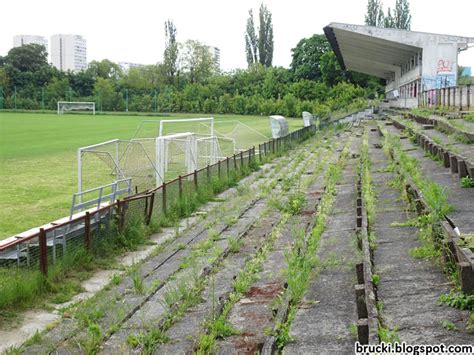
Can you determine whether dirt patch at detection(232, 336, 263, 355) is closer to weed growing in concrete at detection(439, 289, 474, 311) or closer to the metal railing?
weed growing in concrete at detection(439, 289, 474, 311)

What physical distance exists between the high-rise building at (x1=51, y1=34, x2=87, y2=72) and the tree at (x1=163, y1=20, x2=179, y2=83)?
101 m

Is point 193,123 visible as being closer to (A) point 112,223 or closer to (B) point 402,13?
(A) point 112,223

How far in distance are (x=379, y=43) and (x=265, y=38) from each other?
48.2 m

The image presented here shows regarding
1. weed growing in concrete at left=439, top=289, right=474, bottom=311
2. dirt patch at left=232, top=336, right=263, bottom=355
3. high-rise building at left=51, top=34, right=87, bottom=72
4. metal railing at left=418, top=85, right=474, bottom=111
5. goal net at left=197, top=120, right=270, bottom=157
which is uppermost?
high-rise building at left=51, top=34, right=87, bottom=72

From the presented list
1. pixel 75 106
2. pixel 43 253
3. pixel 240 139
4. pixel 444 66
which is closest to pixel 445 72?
pixel 444 66

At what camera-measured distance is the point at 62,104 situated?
7331cm

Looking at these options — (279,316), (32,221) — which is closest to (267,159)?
(32,221)

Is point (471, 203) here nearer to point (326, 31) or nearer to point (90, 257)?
point (90, 257)

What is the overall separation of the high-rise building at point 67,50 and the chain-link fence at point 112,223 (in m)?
177

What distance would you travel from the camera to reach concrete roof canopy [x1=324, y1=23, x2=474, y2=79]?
110 feet

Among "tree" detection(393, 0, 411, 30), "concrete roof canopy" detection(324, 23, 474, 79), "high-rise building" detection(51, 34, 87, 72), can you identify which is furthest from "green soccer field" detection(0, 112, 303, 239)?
"high-rise building" detection(51, 34, 87, 72)

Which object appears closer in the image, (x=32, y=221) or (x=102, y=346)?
(x=102, y=346)

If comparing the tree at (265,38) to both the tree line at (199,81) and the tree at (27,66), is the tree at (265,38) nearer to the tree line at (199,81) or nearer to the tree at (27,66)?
the tree line at (199,81)

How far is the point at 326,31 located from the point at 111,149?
88.1ft
